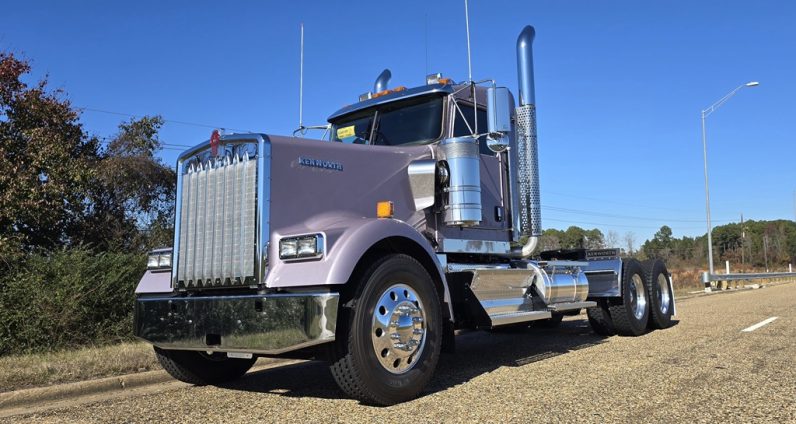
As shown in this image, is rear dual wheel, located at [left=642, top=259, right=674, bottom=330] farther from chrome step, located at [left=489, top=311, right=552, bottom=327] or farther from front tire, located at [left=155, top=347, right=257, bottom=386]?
front tire, located at [left=155, top=347, right=257, bottom=386]

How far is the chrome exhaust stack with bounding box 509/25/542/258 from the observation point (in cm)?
730

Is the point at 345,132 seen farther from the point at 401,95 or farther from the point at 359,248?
the point at 359,248

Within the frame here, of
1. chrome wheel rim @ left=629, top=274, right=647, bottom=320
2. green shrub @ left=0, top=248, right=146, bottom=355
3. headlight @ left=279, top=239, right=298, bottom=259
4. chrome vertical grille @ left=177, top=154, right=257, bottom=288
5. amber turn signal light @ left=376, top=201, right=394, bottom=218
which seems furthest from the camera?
chrome wheel rim @ left=629, top=274, right=647, bottom=320

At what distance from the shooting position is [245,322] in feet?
14.5

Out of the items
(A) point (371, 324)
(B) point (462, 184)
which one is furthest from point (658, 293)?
(A) point (371, 324)

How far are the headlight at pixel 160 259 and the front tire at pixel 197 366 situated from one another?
0.77m

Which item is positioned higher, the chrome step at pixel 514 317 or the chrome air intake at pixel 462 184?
the chrome air intake at pixel 462 184

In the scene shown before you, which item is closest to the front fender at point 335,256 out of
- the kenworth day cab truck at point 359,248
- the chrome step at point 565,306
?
the kenworth day cab truck at point 359,248

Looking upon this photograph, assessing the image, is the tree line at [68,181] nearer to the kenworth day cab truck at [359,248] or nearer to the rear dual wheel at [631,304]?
the kenworth day cab truck at [359,248]

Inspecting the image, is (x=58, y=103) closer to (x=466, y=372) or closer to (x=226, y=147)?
(x=226, y=147)

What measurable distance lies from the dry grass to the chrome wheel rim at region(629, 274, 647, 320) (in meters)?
6.93

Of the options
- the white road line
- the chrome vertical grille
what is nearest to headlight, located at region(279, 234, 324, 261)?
the chrome vertical grille

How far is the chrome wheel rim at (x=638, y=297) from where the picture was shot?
31.0 ft

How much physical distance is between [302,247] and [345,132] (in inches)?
113
